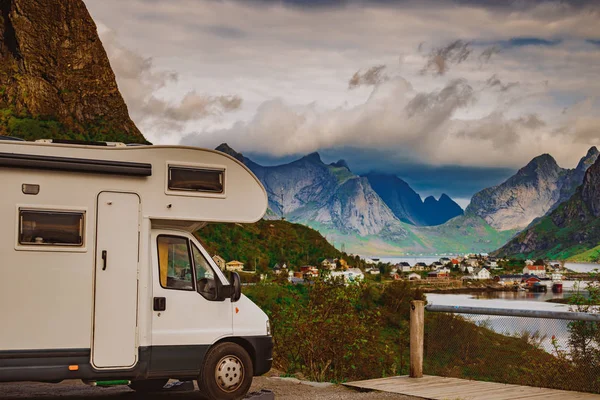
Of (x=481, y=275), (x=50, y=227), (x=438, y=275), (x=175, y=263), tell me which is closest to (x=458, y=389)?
(x=175, y=263)

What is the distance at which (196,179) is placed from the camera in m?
10.5

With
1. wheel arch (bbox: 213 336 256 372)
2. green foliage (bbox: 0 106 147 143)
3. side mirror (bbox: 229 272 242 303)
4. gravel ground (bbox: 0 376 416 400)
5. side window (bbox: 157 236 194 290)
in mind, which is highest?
green foliage (bbox: 0 106 147 143)

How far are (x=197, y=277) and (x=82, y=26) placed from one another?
11934cm

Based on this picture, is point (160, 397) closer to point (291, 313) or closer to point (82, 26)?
point (291, 313)

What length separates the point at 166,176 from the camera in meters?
10.3

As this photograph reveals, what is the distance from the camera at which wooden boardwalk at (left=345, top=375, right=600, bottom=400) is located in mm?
10883

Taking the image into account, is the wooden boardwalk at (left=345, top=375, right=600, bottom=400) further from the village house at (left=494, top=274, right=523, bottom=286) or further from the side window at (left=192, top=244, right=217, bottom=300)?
the village house at (left=494, top=274, right=523, bottom=286)

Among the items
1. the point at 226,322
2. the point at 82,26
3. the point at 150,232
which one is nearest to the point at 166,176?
the point at 150,232

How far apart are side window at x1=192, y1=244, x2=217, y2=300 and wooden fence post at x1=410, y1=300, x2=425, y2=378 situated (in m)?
3.67

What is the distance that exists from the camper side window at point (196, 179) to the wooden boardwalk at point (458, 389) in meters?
3.98

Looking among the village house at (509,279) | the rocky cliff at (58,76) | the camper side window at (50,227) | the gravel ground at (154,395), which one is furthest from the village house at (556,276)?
the camper side window at (50,227)

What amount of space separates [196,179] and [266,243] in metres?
84.8

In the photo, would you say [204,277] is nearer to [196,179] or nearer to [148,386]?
[196,179]

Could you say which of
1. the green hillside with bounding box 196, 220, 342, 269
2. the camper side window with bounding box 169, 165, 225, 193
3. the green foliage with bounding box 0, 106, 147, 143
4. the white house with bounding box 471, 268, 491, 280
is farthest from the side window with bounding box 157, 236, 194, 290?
the white house with bounding box 471, 268, 491, 280
